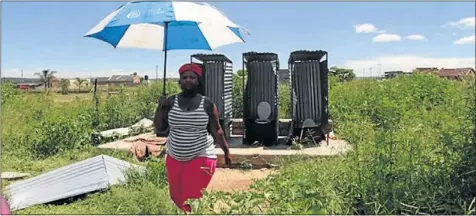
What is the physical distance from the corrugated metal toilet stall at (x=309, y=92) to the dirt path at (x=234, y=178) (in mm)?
1326

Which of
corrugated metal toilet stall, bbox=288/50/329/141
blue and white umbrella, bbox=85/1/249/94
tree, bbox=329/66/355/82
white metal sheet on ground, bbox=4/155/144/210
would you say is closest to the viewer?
white metal sheet on ground, bbox=4/155/144/210

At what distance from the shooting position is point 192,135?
372 cm

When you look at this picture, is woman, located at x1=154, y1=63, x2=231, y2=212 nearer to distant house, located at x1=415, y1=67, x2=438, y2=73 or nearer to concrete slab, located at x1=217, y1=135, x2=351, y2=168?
concrete slab, located at x1=217, y1=135, x2=351, y2=168

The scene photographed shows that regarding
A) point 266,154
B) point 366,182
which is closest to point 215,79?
point 266,154

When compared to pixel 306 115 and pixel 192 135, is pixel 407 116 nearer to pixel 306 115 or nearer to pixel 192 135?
pixel 306 115

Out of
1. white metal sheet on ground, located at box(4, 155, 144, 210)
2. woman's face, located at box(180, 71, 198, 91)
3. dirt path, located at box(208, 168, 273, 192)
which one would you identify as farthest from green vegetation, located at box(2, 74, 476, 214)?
woman's face, located at box(180, 71, 198, 91)

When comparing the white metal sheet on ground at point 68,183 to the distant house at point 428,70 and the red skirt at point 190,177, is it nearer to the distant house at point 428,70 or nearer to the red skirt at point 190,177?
the red skirt at point 190,177

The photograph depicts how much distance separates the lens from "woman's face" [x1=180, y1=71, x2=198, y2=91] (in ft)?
12.3

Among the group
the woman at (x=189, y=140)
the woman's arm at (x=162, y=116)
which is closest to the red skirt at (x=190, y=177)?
the woman at (x=189, y=140)

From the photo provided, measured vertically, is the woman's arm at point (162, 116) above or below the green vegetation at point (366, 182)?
above

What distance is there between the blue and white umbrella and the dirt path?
1638 mm

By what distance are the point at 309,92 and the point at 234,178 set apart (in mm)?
2118

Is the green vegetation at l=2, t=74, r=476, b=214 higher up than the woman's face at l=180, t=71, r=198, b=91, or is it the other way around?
the woman's face at l=180, t=71, r=198, b=91

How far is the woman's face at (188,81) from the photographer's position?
12.3 ft
